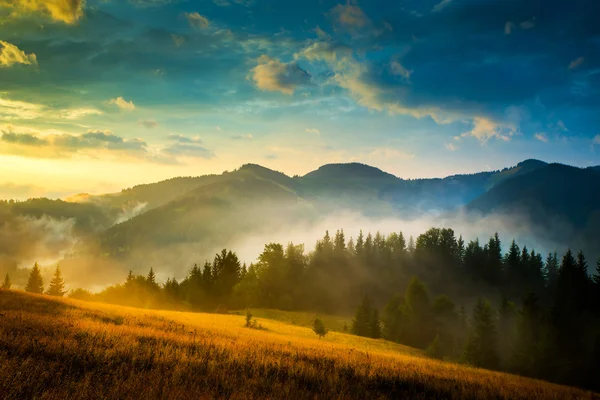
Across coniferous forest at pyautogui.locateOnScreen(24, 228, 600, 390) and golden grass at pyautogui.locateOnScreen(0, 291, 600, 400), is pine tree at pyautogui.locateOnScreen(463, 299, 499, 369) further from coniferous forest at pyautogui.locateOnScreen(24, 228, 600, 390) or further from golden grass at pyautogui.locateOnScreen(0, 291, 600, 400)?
golden grass at pyautogui.locateOnScreen(0, 291, 600, 400)

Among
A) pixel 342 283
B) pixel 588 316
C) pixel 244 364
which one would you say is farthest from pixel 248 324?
pixel 342 283

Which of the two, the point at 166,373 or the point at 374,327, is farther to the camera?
the point at 374,327

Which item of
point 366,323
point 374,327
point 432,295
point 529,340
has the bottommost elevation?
point 432,295

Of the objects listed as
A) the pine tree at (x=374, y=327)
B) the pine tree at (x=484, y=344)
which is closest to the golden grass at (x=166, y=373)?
the pine tree at (x=484, y=344)

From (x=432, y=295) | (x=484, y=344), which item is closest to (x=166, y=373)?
(x=484, y=344)

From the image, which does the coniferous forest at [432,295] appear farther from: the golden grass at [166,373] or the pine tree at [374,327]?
the golden grass at [166,373]

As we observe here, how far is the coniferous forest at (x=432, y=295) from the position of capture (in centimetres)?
7025

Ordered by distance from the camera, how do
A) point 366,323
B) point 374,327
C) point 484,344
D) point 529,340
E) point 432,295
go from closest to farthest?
point 484,344
point 529,340
point 374,327
point 366,323
point 432,295

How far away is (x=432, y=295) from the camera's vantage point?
500 ft

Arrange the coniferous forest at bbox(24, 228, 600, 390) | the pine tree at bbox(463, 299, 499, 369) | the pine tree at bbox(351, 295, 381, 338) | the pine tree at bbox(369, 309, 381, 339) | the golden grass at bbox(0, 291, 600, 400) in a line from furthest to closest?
the pine tree at bbox(369, 309, 381, 339)
the pine tree at bbox(351, 295, 381, 338)
the pine tree at bbox(463, 299, 499, 369)
the coniferous forest at bbox(24, 228, 600, 390)
the golden grass at bbox(0, 291, 600, 400)

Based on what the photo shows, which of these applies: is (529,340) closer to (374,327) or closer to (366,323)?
(374,327)

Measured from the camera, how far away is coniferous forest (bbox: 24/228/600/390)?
70.2 m

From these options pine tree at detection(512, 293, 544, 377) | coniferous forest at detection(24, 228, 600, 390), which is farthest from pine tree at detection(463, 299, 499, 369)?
pine tree at detection(512, 293, 544, 377)

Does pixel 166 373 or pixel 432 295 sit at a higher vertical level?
pixel 166 373
